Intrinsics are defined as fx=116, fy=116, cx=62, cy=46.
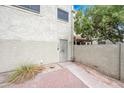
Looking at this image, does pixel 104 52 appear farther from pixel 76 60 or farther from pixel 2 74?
pixel 2 74

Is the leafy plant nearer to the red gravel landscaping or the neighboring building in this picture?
the neighboring building

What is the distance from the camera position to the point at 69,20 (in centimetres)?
1030

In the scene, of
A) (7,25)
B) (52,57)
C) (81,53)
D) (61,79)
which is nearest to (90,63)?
(81,53)

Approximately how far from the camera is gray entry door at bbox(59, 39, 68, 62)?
372 inches

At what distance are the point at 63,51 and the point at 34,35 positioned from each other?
10.3 ft

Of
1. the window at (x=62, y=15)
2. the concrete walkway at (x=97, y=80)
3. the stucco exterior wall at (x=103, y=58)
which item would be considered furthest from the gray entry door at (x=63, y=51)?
the concrete walkway at (x=97, y=80)

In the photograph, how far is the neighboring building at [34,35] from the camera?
20.2ft

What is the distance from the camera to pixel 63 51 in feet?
31.7

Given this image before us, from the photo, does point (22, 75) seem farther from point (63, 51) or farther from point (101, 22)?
point (101, 22)

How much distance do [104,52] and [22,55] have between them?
4.88 metres

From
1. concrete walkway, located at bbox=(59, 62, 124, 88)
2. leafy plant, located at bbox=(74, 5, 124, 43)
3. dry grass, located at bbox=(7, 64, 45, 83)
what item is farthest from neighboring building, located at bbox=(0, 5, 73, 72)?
concrete walkway, located at bbox=(59, 62, 124, 88)

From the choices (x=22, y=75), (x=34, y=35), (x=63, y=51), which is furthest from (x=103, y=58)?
(x=22, y=75)

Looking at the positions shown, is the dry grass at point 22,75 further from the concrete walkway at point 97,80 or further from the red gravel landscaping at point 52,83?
the concrete walkway at point 97,80
